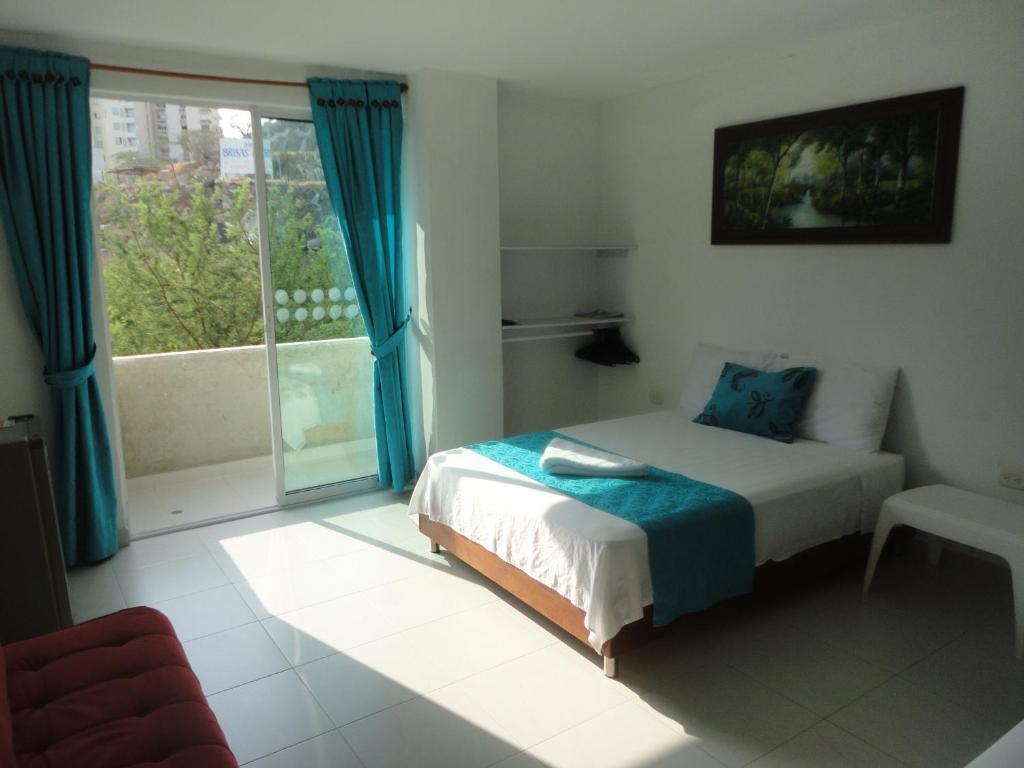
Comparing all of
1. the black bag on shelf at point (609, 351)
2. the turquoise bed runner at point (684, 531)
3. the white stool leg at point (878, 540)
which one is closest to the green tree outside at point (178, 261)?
the black bag on shelf at point (609, 351)

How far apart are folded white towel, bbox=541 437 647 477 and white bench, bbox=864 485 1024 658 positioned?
1.05 meters

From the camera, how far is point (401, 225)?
440 cm

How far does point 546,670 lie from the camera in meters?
2.61

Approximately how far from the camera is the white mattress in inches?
97.7

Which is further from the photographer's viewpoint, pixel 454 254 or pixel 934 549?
pixel 454 254

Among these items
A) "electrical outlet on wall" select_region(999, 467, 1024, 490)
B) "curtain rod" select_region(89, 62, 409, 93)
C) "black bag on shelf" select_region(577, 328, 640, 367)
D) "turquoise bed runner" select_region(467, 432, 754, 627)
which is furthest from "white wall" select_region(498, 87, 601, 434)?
"electrical outlet on wall" select_region(999, 467, 1024, 490)

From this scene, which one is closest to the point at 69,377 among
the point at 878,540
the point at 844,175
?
the point at 878,540

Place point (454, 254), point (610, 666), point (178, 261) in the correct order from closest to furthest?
point (610, 666)
point (454, 254)
point (178, 261)

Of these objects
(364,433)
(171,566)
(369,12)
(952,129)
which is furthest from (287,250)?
(952,129)

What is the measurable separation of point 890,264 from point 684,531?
6.04 ft

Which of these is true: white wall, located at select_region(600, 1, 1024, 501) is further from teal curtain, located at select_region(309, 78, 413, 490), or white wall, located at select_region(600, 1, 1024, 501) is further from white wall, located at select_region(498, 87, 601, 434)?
teal curtain, located at select_region(309, 78, 413, 490)

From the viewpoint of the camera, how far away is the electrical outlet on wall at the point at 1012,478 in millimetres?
3074

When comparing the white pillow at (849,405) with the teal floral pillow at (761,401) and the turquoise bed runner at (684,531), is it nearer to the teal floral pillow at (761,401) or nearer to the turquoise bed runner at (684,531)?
the teal floral pillow at (761,401)

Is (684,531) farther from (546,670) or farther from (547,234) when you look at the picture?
(547,234)
